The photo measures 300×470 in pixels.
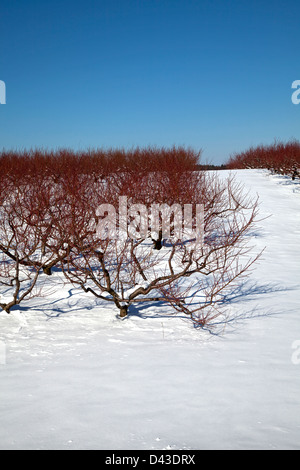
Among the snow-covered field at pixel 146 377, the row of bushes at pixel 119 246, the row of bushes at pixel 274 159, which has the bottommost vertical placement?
the snow-covered field at pixel 146 377

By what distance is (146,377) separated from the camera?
3.84 metres

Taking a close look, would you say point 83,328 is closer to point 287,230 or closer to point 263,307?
point 263,307

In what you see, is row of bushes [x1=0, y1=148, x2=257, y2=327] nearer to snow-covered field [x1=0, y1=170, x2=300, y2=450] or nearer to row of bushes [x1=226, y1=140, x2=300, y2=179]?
snow-covered field [x1=0, y1=170, x2=300, y2=450]

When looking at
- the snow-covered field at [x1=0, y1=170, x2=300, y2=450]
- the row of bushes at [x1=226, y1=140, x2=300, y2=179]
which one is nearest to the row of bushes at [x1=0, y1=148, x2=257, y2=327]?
the snow-covered field at [x1=0, y1=170, x2=300, y2=450]

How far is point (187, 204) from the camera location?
29.3 feet

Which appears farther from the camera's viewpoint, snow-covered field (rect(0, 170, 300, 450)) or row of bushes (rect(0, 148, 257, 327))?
row of bushes (rect(0, 148, 257, 327))

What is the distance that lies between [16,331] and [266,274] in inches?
207

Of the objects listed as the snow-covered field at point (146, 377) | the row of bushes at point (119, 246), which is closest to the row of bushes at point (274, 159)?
the row of bushes at point (119, 246)

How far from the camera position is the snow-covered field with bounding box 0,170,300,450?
2.92m

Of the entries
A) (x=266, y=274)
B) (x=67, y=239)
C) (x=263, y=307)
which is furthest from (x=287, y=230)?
(x=67, y=239)

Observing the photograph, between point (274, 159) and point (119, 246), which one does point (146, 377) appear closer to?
point (119, 246)

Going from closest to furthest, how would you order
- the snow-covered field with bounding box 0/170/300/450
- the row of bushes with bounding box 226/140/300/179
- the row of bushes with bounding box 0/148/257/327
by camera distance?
the snow-covered field with bounding box 0/170/300/450, the row of bushes with bounding box 0/148/257/327, the row of bushes with bounding box 226/140/300/179

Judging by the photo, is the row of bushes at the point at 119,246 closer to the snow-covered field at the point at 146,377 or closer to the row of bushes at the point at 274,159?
the snow-covered field at the point at 146,377

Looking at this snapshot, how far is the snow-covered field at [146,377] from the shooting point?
9.57ft
